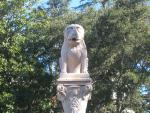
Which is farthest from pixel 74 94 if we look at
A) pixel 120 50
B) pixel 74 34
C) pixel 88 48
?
pixel 120 50

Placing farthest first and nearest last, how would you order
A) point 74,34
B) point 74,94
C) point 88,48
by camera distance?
point 88,48 → point 74,34 → point 74,94

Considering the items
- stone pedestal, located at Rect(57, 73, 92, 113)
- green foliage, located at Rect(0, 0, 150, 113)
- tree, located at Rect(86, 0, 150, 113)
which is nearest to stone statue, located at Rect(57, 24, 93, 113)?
stone pedestal, located at Rect(57, 73, 92, 113)

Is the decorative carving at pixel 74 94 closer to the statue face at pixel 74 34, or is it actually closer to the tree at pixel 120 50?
the statue face at pixel 74 34

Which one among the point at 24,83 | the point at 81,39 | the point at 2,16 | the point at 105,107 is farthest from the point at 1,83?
the point at 81,39

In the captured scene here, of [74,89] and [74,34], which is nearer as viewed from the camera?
[74,89]

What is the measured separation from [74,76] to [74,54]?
56 cm

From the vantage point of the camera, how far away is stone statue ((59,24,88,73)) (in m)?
11.6

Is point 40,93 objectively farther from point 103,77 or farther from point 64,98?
point 64,98

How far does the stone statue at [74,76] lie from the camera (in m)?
11.4

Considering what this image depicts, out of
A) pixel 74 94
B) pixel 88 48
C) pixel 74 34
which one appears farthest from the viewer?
pixel 88 48

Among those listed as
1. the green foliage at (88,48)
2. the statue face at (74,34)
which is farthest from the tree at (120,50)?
the statue face at (74,34)

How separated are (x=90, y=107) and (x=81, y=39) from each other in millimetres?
14543

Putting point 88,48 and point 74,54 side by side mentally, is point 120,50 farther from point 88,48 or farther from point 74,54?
point 74,54

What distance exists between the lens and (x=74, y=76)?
450 inches
